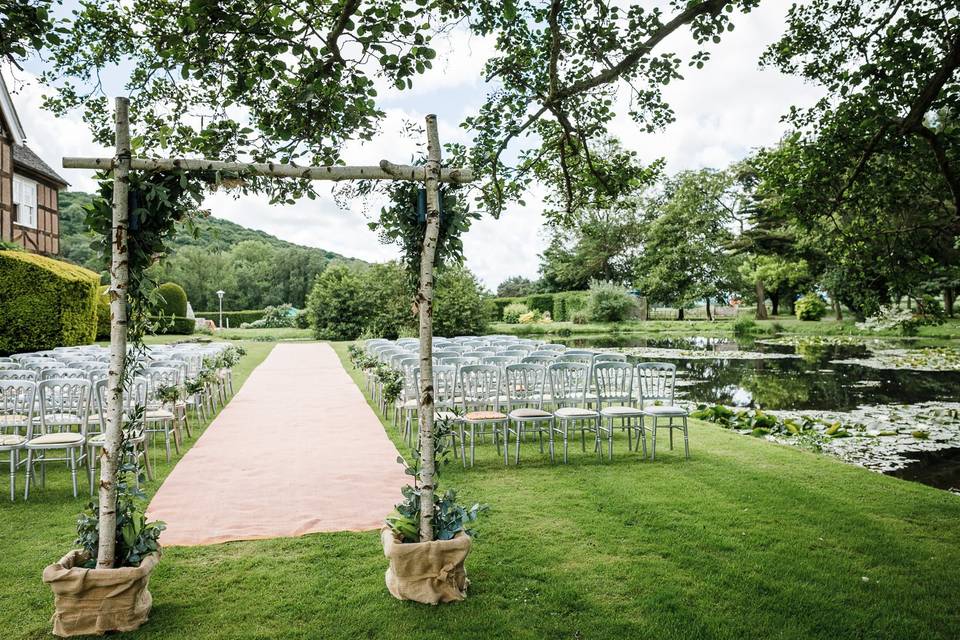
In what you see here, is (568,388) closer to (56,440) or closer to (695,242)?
(56,440)

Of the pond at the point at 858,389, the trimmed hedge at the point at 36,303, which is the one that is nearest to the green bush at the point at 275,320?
the pond at the point at 858,389

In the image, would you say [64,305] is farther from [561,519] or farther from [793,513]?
[793,513]

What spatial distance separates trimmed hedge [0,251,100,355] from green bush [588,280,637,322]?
28390 millimetres

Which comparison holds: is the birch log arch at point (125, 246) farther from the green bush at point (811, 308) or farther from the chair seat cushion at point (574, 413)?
the green bush at point (811, 308)

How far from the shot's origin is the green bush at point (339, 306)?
30188 mm

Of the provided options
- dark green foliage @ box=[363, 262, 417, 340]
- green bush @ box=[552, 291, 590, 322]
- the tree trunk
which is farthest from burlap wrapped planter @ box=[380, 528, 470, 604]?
the tree trunk

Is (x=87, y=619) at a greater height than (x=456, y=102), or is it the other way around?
(x=456, y=102)

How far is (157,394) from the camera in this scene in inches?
307

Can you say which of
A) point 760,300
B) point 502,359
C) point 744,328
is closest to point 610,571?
point 502,359

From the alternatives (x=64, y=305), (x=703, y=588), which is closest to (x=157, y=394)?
(x=703, y=588)

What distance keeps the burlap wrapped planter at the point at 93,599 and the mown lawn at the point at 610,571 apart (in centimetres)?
17

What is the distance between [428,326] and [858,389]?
1248 cm

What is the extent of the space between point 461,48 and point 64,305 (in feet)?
42.3

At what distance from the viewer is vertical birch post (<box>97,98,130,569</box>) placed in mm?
3531
